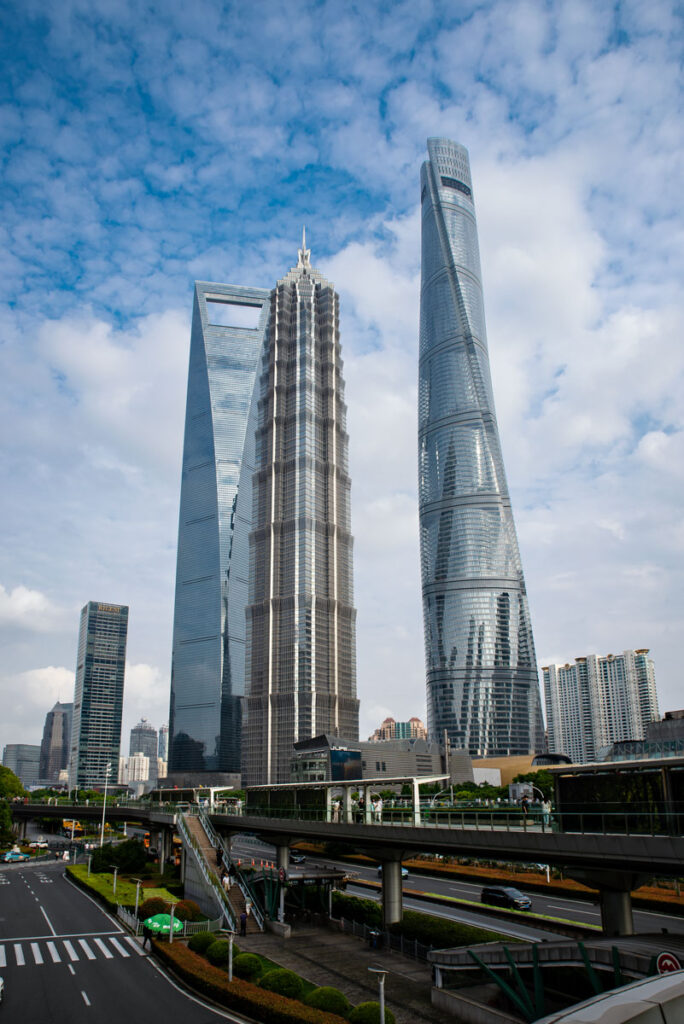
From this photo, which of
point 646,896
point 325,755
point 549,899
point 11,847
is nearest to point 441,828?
point 646,896

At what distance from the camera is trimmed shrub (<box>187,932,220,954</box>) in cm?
4278

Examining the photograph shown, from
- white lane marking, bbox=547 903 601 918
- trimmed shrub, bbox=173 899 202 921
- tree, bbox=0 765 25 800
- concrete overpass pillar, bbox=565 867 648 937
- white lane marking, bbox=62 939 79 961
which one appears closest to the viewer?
concrete overpass pillar, bbox=565 867 648 937

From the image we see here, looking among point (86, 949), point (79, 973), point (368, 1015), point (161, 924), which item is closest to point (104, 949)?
point (86, 949)

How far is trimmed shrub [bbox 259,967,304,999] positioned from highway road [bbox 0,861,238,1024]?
2.32 metres

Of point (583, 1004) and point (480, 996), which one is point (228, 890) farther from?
point (583, 1004)

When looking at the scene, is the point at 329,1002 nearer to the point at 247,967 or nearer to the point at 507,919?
the point at 247,967

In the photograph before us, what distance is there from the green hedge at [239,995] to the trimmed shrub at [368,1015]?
48cm

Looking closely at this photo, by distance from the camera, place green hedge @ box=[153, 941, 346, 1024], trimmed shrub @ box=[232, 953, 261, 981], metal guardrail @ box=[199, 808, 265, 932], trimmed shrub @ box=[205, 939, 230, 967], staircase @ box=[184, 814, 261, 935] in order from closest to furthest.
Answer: green hedge @ box=[153, 941, 346, 1024] → trimmed shrub @ box=[232, 953, 261, 981] → trimmed shrub @ box=[205, 939, 230, 967] → staircase @ box=[184, 814, 261, 935] → metal guardrail @ box=[199, 808, 265, 932]

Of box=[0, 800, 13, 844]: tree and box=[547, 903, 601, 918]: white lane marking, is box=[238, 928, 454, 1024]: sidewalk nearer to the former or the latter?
box=[547, 903, 601, 918]: white lane marking

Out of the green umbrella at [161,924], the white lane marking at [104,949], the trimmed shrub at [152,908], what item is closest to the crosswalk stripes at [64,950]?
the white lane marking at [104,949]

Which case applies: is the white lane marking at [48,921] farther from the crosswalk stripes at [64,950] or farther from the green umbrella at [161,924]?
the green umbrella at [161,924]

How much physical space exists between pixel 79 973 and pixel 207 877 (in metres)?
17.4

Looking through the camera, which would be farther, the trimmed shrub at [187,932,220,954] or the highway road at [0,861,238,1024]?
the trimmed shrub at [187,932,220,954]

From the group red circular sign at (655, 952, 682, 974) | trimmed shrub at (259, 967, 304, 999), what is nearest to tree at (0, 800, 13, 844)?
trimmed shrub at (259, 967, 304, 999)
